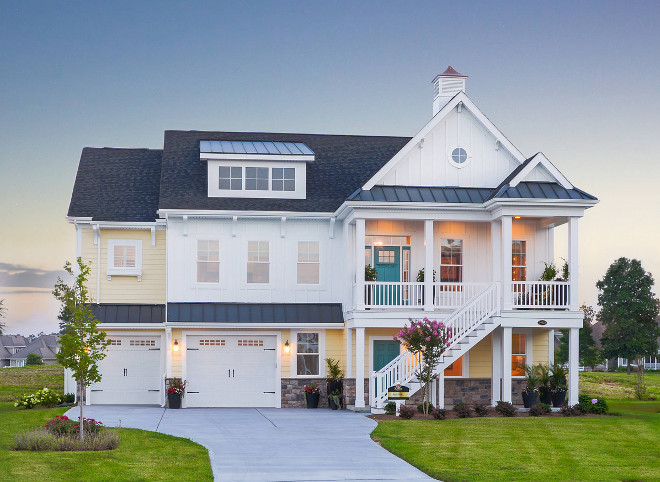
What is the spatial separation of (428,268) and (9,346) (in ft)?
292

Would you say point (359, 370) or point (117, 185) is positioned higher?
point (117, 185)

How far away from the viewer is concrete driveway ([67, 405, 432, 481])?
15.1 metres

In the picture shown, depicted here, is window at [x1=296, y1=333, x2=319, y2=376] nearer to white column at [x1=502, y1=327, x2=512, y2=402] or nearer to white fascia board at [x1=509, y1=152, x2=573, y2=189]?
white column at [x1=502, y1=327, x2=512, y2=402]

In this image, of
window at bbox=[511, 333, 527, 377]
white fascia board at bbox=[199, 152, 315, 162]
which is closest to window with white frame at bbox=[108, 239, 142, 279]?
white fascia board at bbox=[199, 152, 315, 162]

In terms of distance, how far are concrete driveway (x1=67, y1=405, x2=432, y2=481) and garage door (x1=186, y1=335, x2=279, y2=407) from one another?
1142mm

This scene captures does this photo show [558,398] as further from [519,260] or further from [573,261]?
[519,260]

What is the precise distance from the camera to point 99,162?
105 feet

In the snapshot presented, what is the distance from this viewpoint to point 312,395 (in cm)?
2773

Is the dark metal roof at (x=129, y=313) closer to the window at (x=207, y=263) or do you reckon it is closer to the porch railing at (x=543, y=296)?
the window at (x=207, y=263)

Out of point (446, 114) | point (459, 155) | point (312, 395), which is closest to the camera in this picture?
point (312, 395)

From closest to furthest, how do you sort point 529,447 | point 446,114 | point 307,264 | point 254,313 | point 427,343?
1. point 529,447
2. point 427,343
3. point 446,114
4. point 254,313
5. point 307,264

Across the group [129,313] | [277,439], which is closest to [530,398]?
[277,439]

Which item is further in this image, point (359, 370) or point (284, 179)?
point (284, 179)

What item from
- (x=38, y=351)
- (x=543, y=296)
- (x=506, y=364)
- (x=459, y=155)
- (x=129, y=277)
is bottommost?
(x=38, y=351)
